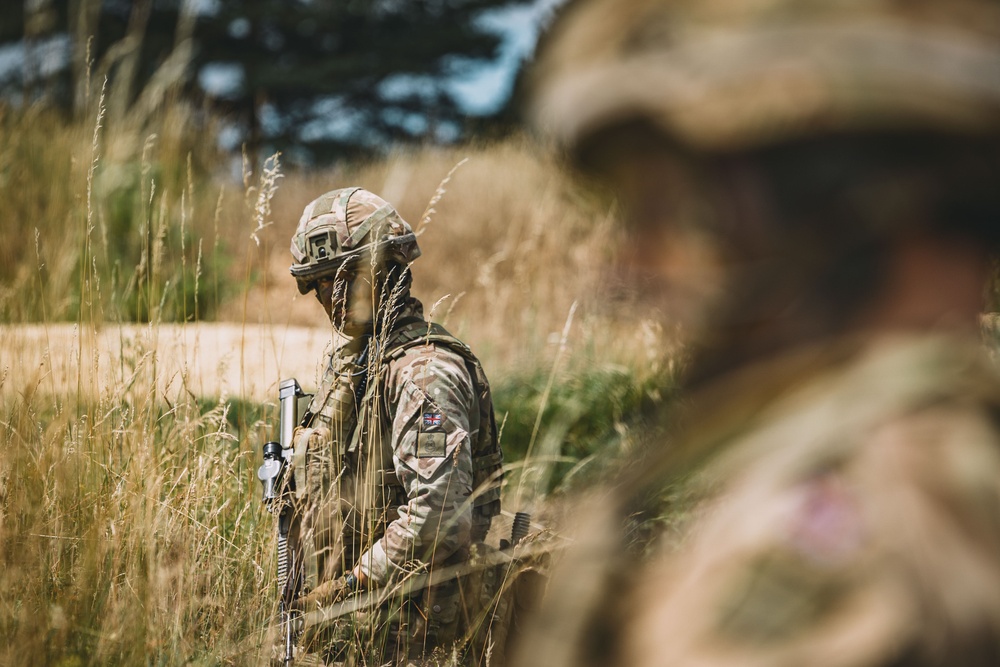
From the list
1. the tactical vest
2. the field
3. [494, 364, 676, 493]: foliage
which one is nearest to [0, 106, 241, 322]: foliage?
the field

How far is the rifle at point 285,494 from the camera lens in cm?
257

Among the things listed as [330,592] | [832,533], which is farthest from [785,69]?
[330,592]

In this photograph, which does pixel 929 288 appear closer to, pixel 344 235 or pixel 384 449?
pixel 384 449

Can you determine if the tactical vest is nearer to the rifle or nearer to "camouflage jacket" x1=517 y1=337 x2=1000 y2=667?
the rifle

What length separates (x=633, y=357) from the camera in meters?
5.48

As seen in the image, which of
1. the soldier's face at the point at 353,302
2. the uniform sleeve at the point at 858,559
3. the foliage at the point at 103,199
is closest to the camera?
the uniform sleeve at the point at 858,559

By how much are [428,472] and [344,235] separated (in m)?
0.91

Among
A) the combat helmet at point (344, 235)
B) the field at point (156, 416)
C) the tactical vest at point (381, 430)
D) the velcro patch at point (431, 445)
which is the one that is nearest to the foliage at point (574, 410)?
the field at point (156, 416)

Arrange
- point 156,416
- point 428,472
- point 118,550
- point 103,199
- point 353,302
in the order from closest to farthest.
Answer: point 118,550
point 428,472
point 156,416
point 353,302
point 103,199

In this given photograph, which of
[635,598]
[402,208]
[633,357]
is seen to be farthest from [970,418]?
[402,208]

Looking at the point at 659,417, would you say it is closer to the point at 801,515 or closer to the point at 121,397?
the point at 801,515

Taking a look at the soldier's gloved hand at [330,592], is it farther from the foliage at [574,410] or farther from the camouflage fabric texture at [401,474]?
the foliage at [574,410]

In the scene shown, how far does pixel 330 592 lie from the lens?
2633 mm

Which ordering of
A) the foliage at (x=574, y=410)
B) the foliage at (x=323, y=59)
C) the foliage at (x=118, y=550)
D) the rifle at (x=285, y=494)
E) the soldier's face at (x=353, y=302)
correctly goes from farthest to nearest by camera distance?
the foliage at (x=323, y=59), the foliage at (x=574, y=410), the soldier's face at (x=353, y=302), the rifle at (x=285, y=494), the foliage at (x=118, y=550)
